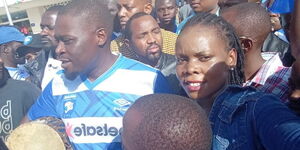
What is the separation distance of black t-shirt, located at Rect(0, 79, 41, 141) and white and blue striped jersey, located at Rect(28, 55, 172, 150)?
105 centimetres

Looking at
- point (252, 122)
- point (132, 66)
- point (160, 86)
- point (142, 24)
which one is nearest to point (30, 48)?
point (142, 24)

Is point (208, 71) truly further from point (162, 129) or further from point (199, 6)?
point (199, 6)

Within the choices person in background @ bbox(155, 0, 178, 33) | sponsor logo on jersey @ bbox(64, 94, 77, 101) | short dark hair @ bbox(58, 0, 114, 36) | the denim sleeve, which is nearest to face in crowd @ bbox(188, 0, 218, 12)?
person in background @ bbox(155, 0, 178, 33)

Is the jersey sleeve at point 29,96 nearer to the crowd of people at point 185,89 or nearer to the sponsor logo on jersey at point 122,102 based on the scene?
the crowd of people at point 185,89

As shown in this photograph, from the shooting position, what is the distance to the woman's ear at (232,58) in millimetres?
1933

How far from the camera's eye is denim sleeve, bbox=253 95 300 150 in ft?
3.45

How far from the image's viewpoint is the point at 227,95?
57.8 inches

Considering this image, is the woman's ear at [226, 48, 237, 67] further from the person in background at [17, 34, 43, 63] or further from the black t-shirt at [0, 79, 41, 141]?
the person in background at [17, 34, 43, 63]

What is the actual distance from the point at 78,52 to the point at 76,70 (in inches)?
4.7

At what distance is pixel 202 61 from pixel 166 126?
2.39 feet

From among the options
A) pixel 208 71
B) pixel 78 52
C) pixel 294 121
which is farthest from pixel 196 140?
pixel 78 52

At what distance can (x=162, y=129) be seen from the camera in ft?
3.96

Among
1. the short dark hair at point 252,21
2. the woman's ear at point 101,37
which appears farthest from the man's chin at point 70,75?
the short dark hair at point 252,21

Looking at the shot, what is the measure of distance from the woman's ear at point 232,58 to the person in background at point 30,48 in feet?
9.64
